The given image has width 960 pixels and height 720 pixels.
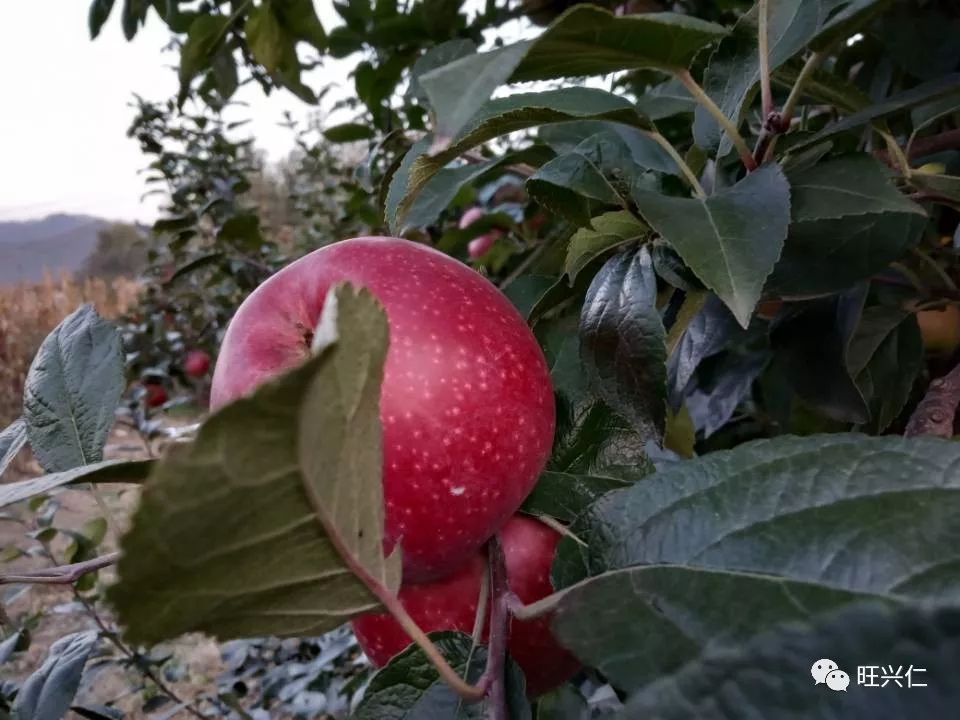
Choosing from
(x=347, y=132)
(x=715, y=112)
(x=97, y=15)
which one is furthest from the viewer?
(x=347, y=132)

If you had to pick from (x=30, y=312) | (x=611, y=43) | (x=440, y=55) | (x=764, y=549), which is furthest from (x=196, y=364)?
(x=30, y=312)

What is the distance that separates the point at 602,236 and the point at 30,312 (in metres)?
6.09

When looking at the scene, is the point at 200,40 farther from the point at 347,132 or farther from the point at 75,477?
the point at 75,477

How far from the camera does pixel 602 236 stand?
0.46 metres

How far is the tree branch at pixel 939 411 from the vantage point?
17.3 inches

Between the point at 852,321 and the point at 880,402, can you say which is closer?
the point at 852,321

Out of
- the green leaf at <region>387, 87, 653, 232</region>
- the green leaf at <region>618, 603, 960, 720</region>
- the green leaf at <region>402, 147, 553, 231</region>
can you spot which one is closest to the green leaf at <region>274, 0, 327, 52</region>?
the green leaf at <region>402, 147, 553, 231</region>

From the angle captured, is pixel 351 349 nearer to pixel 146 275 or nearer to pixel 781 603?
pixel 781 603

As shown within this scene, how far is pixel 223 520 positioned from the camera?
20cm

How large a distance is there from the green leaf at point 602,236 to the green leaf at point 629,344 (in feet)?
0.07

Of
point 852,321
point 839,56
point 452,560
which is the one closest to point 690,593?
point 452,560

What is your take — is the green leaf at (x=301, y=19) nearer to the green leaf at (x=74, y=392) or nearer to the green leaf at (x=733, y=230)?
the green leaf at (x=74, y=392)

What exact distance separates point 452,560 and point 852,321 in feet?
1.38

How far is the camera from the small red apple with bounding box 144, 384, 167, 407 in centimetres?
196
